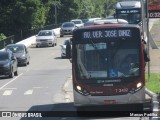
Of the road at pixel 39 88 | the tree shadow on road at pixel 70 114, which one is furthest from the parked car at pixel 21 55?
the tree shadow on road at pixel 70 114

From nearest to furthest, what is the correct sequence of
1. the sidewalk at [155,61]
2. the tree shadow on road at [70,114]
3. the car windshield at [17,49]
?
the tree shadow on road at [70,114] → the sidewalk at [155,61] → the car windshield at [17,49]

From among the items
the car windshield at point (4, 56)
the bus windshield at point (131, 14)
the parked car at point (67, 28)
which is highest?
the bus windshield at point (131, 14)

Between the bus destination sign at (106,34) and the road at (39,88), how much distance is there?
255 cm

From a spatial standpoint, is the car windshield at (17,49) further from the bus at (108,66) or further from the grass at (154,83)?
the bus at (108,66)

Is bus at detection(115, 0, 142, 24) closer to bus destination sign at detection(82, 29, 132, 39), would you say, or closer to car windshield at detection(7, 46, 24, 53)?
car windshield at detection(7, 46, 24, 53)

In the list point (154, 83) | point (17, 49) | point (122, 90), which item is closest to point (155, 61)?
point (17, 49)

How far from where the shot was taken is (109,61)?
58.6 feet

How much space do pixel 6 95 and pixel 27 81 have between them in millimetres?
6786

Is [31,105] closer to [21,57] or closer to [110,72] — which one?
[110,72]

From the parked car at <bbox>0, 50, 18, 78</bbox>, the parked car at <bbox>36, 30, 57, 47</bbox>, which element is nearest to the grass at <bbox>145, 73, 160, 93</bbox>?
the parked car at <bbox>0, 50, 18, 78</bbox>

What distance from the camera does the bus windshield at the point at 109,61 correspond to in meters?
17.8

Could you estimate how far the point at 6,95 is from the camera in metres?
26.5

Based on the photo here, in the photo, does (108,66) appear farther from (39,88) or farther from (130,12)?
(130,12)

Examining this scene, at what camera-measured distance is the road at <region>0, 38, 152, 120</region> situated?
21138 millimetres
